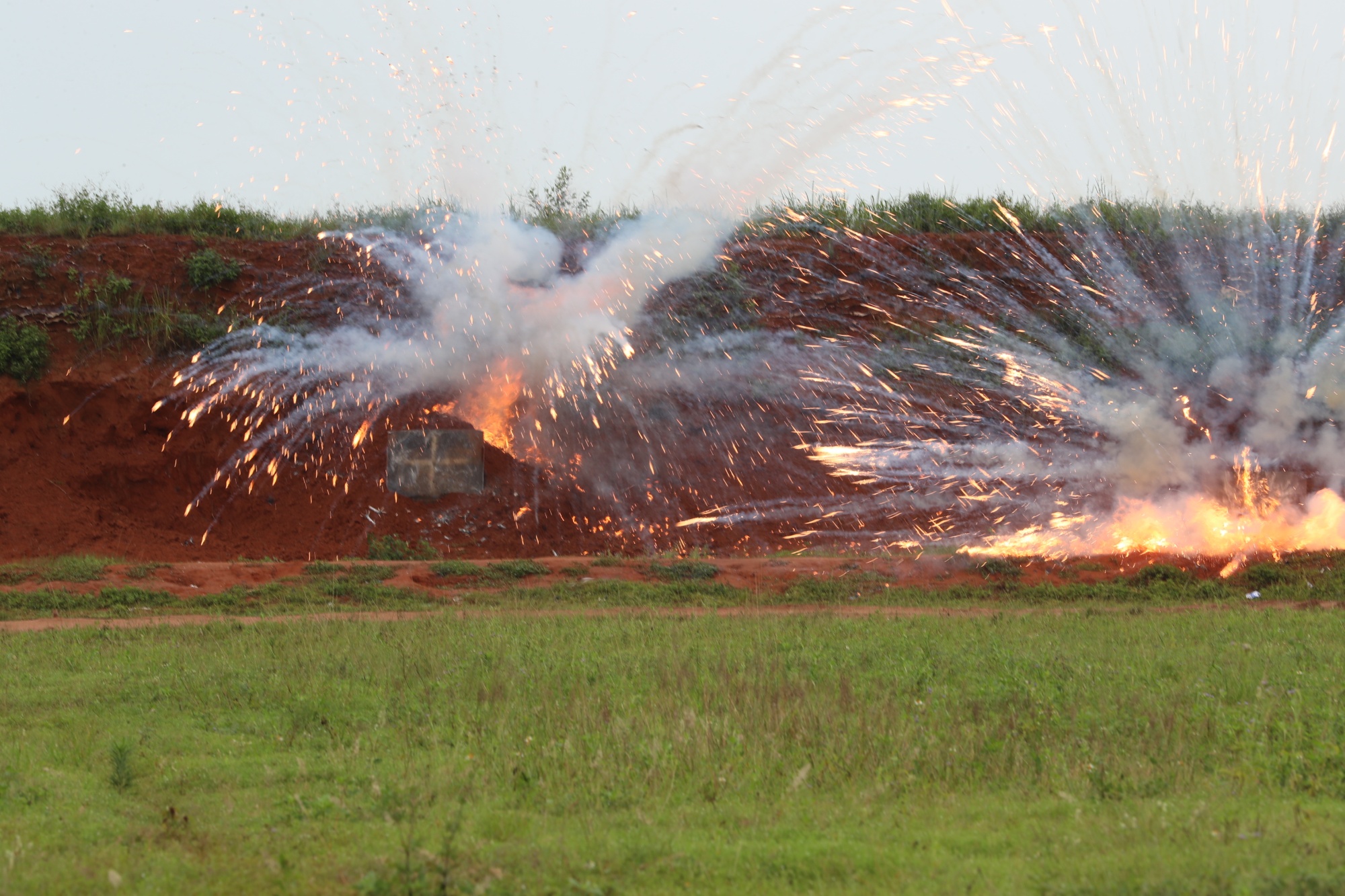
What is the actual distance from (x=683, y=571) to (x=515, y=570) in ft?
6.27

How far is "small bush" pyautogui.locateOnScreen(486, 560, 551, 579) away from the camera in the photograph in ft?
42.9

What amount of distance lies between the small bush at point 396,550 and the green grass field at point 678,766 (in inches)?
245

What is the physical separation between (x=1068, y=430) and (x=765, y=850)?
49.2 ft

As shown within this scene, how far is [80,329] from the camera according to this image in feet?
61.6

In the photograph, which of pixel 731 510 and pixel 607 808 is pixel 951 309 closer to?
pixel 731 510

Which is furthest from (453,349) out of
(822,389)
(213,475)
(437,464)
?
(822,389)

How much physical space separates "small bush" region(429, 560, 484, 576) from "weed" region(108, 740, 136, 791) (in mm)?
7377

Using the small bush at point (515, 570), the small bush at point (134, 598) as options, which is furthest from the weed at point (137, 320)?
the small bush at point (515, 570)

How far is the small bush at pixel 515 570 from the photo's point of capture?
1308 centimetres

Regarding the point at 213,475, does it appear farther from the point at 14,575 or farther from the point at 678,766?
the point at 678,766

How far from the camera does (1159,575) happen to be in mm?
12602

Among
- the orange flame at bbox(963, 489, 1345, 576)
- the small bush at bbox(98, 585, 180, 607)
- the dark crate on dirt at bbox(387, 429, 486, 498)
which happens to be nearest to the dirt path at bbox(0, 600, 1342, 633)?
the small bush at bbox(98, 585, 180, 607)

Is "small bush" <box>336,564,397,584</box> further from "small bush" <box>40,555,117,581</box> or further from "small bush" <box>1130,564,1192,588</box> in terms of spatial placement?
"small bush" <box>1130,564,1192,588</box>

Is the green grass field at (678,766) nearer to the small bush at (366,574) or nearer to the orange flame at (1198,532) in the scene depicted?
the small bush at (366,574)
